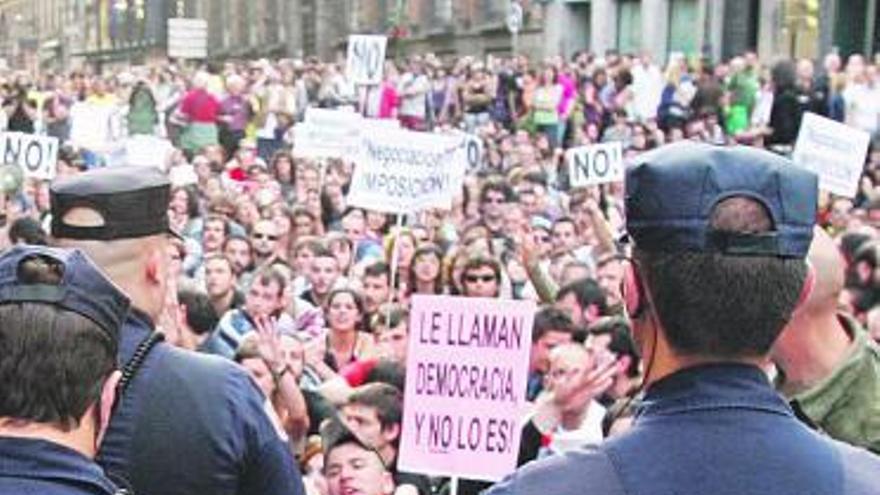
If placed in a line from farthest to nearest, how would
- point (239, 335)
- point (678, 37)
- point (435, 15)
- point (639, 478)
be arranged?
point (435, 15) → point (678, 37) → point (239, 335) → point (639, 478)

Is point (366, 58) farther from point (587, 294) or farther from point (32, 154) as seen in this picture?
point (587, 294)

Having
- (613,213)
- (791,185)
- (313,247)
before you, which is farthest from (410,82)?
(791,185)

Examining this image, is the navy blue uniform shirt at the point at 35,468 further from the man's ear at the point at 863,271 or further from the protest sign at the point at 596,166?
the protest sign at the point at 596,166

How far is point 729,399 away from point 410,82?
2484cm

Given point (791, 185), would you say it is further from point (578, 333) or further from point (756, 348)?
point (578, 333)

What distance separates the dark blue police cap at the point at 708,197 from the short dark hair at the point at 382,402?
12.1 ft

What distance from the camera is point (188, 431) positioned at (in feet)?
11.3

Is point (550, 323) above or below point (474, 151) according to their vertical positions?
above

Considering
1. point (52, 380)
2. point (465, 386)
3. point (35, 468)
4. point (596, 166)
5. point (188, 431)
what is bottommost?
point (596, 166)

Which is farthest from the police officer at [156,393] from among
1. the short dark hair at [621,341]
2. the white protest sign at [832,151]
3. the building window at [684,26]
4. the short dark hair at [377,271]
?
the building window at [684,26]

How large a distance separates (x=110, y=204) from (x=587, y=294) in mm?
5199

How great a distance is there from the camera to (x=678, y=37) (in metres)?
33.5

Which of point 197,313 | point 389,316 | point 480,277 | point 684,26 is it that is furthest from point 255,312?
point 684,26

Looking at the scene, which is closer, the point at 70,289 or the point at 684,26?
the point at 70,289
